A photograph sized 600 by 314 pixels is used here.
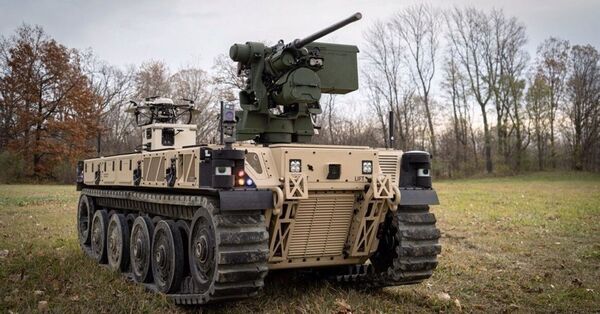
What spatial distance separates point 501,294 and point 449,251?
3.60 metres

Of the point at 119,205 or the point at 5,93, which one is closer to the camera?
the point at 119,205

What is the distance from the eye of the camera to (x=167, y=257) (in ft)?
26.3

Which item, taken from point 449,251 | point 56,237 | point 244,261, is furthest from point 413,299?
point 56,237

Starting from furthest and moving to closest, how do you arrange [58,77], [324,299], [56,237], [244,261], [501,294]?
[58,77] → [56,237] → [501,294] → [324,299] → [244,261]

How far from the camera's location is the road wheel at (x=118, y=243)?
9.78 meters

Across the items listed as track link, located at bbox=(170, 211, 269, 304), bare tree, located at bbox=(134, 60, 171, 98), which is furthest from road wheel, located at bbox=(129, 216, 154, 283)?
bare tree, located at bbox=(134, 60, 171, 98)

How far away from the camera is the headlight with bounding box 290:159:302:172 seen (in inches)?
273

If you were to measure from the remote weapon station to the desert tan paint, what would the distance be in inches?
0.5

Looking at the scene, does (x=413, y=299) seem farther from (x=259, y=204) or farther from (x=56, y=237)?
(x=56, y=237)

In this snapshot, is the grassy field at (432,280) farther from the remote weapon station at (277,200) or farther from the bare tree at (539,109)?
the bare tree at (539,109)

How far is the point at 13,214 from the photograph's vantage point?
19.0 metres

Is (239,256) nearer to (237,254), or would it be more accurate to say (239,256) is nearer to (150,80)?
(237,254)

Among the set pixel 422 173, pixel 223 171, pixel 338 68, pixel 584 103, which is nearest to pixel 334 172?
pixel 223 171

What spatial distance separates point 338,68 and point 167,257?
3.43 m
